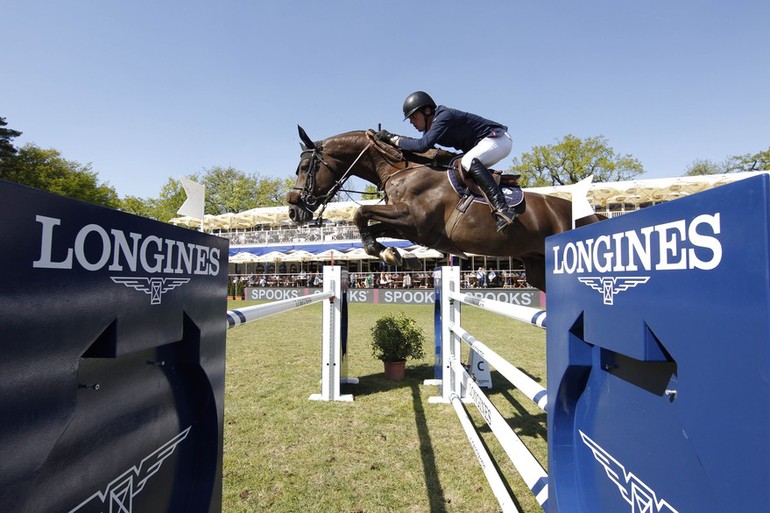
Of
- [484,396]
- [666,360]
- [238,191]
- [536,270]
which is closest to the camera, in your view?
[666,360]

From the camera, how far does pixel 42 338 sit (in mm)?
547

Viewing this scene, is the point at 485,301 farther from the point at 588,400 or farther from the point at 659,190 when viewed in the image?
the point at 659,190

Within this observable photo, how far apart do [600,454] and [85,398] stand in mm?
1036

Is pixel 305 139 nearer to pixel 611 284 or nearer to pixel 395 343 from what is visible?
pixel 395 343

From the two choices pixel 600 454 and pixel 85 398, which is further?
pixel 600 454

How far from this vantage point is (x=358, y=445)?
10.3 ft

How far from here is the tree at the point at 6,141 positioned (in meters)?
26.1

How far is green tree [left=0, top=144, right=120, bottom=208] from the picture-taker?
26703mm

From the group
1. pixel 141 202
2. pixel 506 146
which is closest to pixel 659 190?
pixel 506 146

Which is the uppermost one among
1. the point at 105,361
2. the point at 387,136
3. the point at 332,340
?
the point at 387,136

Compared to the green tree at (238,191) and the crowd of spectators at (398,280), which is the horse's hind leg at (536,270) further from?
the green tree at (238,191)

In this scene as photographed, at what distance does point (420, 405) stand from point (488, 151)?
246 centimetres

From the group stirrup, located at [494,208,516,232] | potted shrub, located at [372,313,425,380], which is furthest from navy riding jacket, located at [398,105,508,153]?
potted shrub, located at [372,313,425,380]

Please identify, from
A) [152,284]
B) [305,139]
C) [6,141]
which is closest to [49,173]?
[6,141]
